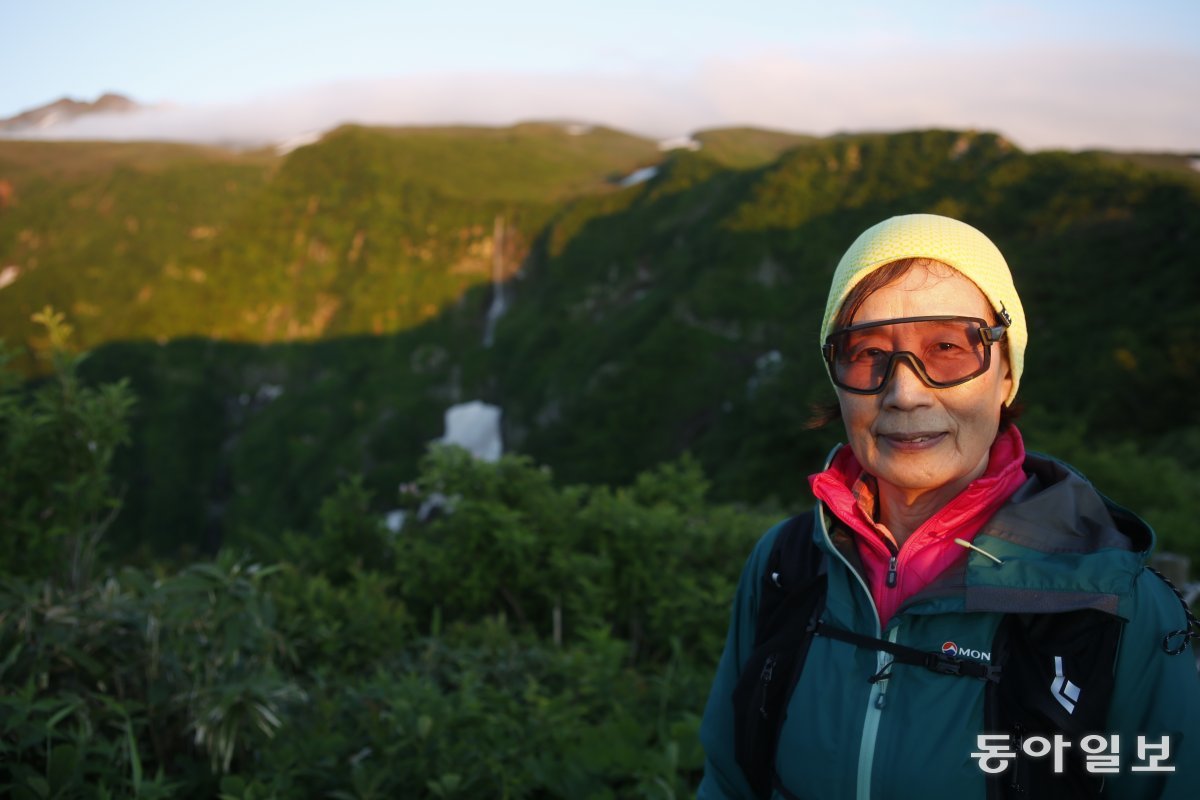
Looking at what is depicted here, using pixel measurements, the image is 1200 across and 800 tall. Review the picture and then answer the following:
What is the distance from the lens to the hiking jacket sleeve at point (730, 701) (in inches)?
74.4

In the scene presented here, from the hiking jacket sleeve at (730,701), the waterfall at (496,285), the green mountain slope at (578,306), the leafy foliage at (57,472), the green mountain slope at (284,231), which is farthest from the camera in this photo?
the green mountain slope at (284,231)

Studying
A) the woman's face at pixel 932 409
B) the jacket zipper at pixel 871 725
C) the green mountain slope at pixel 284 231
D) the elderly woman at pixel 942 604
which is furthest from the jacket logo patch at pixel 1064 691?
the green mountain slope at pixel 284 231

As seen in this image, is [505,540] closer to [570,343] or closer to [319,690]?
[319,690]

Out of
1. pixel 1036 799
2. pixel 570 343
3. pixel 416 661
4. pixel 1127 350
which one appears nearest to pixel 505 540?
pixel 416 661

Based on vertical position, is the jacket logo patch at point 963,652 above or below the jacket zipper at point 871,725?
above

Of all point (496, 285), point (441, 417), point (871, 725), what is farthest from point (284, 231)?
point (871, 725)

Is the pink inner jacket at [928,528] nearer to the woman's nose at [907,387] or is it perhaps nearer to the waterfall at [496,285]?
the woman's nose at [907,387]

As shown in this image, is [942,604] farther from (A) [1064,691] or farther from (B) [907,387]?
(B) [907,387]

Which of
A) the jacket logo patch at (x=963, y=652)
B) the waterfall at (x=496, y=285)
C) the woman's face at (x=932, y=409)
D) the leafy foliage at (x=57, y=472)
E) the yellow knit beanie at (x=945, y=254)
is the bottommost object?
the waterfall at (x=496, y=285)

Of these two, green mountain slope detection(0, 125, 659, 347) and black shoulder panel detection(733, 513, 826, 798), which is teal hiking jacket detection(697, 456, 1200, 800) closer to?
black shoulder panel detection(733, 513, 826, 798)

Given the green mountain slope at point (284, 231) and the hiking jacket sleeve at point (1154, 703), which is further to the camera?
the green mountain slope at point (284, 231)

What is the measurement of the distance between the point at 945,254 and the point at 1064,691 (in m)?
0.76

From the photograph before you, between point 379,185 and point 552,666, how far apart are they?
A: 89.9 m

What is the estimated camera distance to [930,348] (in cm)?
174
